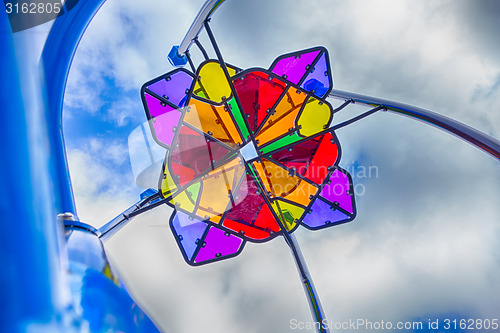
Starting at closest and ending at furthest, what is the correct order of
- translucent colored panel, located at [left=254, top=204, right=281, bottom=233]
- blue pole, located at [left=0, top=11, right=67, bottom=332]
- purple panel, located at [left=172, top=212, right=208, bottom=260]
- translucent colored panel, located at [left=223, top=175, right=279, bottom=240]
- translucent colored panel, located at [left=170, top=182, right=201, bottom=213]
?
blue pole, located at [left=0, top=11, right=67, bottom=332] < translucent colored panel, located at [left=170, top=182, right=201, bottom=213] < purple panel, located at [left=172, top=212, right=208, bottom=260] < translucent colored panel, located at [left=223, top=175, right=279, bottom=240] < translucent colored panel, located at [left=254, top=204, right=281, bottom=233]

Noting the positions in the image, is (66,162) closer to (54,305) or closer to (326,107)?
(54,305)

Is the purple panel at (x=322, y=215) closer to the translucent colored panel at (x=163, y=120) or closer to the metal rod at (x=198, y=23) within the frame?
the translucent colored panel at (x=163, y=120)

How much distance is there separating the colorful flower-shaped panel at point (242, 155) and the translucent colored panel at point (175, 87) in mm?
13

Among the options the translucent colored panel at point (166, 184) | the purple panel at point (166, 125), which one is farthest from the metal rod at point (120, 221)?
the purple panel at point (166, 125)

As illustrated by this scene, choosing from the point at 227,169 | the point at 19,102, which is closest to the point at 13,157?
the point at 19,102

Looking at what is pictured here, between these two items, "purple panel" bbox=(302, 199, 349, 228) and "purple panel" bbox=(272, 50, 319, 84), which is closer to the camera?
"purple panel" bbox=(272, 50, 319, 84)

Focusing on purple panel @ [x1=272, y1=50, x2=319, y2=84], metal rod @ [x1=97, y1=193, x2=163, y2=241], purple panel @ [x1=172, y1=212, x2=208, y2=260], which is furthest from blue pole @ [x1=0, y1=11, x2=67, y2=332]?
purple panel @ [x1=272, y1=50, x2=319, y2=84]

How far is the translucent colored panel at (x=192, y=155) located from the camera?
14.9ft

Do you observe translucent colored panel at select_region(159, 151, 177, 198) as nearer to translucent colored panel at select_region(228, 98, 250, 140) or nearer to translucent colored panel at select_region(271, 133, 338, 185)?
translucent colored panel at select_region(228, 98, 250, 140)

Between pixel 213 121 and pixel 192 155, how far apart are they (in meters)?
0.58

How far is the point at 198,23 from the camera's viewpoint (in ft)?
17.3

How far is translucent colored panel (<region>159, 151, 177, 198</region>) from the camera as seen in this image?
462 centimetres

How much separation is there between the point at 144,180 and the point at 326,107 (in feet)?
9.68

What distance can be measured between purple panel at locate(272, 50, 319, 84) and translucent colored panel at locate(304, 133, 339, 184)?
3.57ft
